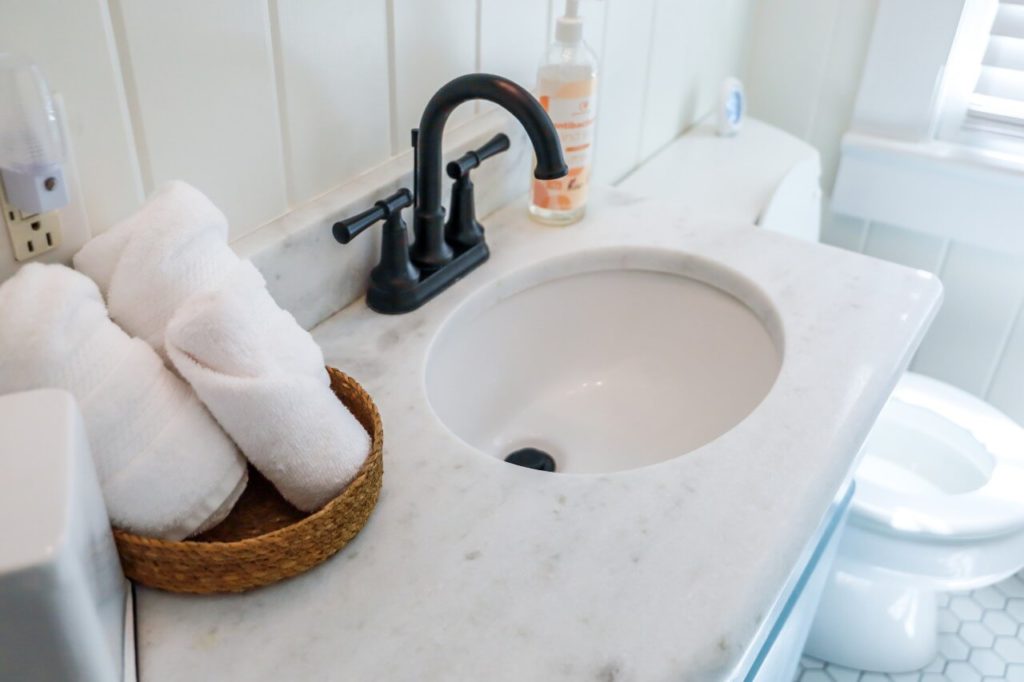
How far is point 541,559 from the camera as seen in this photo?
559 mm

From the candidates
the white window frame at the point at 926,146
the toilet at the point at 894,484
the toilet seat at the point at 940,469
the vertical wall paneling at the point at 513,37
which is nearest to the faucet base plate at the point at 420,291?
the vertical wall paneling at the point at 513,37

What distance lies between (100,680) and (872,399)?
570 mm

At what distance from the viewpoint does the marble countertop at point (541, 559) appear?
498mm

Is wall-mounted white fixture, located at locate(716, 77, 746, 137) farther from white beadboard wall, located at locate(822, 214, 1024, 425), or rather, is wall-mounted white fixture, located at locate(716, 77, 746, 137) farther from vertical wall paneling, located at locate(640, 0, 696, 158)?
white beadboard wall, located at locate(822, 214, 1024, 425)

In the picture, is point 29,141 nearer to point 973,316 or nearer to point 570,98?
point 570,98

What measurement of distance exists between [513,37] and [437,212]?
25 centimetres

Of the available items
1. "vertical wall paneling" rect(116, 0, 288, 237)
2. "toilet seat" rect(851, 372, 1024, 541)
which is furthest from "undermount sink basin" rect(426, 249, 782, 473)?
"toilet seat" rect(851, 372, 1024, 541)

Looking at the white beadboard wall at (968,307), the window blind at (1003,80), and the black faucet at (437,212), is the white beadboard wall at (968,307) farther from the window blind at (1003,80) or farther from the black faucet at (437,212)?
the black faucet at (437,212)

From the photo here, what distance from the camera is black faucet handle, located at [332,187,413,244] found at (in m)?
0.72

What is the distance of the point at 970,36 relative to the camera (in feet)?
4.42

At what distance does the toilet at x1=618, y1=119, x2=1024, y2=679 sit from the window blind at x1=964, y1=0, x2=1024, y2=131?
0.26 metres

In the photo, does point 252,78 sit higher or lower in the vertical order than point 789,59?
higher

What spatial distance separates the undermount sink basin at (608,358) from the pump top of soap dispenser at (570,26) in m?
0.21

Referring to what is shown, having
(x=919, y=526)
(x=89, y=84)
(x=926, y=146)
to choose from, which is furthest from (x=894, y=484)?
(x=89, y=84)
